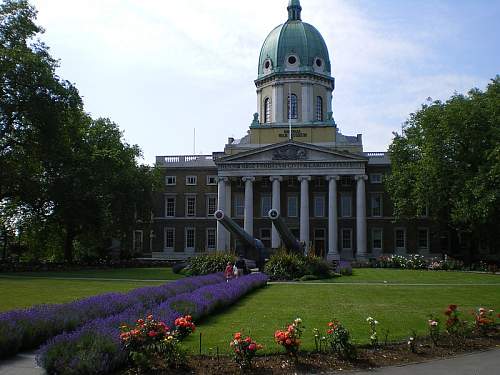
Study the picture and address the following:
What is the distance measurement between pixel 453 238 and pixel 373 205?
29.5ft

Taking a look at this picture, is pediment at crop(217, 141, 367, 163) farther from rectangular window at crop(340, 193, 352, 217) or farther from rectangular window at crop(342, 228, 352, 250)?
rectangular window at crop(342, 228, 352, 250)

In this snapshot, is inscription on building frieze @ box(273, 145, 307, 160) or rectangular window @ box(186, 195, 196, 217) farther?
rectangular window @ box(186, 195, 196, 217)

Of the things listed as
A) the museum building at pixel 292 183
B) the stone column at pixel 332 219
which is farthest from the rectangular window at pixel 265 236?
the stone column at pixel 332 219

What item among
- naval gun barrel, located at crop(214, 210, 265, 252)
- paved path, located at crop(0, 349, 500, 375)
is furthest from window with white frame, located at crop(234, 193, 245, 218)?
paved path, located at crop(0, 349, 500, 375)

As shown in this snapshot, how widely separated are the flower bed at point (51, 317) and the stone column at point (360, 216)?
44190mm

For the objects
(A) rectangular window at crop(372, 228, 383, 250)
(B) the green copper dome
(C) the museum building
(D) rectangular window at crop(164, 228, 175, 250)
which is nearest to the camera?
(C) the museum building

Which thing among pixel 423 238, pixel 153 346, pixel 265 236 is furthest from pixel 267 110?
pixel 153 346

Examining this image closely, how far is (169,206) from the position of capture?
68.0 m

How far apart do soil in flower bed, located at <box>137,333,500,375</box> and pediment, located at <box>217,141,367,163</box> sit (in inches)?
1907

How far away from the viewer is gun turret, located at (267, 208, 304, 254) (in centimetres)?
3319

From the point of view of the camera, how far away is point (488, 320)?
1335 centimetres

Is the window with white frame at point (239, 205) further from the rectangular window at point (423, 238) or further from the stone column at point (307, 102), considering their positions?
the rectangular window at point (423, 238)

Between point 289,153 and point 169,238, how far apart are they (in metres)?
17.8

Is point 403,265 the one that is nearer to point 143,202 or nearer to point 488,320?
point 143,202
